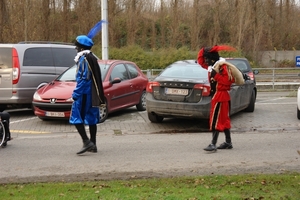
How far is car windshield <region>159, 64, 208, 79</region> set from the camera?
11.0 m

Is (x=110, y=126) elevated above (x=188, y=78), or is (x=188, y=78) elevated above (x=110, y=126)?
(x=188, y=78)

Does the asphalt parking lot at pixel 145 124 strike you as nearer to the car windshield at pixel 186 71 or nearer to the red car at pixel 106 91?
the red car at pixel 106 91

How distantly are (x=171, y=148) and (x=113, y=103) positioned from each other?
396 cm

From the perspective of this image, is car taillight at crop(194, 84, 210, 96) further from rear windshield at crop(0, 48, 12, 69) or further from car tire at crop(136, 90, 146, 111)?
rear windshield at crop(0, 48, 12, 69)

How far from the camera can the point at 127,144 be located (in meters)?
8.99

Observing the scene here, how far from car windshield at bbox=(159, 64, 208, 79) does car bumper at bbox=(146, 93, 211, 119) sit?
2.77ft

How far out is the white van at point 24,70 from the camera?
12602mm

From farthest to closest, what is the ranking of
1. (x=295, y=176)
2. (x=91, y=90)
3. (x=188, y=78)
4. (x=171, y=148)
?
(x=188, y=78)
(x=171, y=148)
(x=91, y=90)
(x=295, y=176)

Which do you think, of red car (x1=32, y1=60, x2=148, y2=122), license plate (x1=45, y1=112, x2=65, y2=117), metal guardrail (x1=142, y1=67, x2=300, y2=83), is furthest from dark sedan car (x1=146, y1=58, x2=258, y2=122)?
metal guardrail (x1=142, y1=67, x2=300, y2=83)

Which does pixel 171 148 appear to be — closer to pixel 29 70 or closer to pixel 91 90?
pixel 91 90

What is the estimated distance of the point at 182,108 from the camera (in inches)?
407

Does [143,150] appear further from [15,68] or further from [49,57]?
[49,57]

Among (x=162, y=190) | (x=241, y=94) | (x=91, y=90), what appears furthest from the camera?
(x=241, y=94)

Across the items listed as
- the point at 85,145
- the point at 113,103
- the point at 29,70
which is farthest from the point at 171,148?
the point at 29,70
